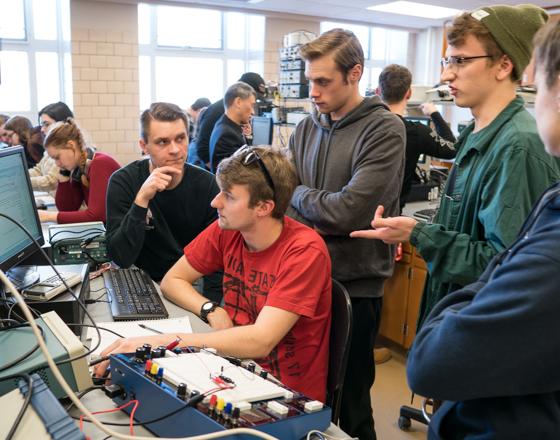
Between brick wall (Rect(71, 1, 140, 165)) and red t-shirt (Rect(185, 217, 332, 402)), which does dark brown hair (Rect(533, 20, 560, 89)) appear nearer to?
red t-shirt (Rect(185, 217, 332, 402))

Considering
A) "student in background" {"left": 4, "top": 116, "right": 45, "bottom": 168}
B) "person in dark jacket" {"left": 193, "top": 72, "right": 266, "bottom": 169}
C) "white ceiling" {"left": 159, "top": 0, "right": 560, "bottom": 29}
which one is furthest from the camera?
"white ceiling" {"left": 159, "top": 0, "right": 560, "bottom": 29}

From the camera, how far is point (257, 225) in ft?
5.06

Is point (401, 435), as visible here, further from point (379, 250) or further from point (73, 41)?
point (73, 41)

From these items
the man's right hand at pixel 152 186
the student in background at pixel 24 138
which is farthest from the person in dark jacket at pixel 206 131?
the man's right hand at pixel 152 186

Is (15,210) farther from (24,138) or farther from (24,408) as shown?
(24,138)

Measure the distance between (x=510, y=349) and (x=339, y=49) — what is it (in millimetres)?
1342

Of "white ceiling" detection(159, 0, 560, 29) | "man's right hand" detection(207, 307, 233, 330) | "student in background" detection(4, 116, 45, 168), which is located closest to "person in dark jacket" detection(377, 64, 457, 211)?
"man's right hand" detection(207, 307, 233, 330)

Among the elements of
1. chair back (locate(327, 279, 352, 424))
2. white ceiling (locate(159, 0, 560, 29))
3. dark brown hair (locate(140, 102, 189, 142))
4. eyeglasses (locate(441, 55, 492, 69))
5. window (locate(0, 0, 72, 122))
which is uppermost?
white ceiling (locate(159, 0, 560, 29))

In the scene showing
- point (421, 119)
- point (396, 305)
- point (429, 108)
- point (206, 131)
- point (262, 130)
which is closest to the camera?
point (396, 305)

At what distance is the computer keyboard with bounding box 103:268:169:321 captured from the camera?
5.28 ft

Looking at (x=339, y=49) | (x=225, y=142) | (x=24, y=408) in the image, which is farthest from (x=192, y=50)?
(x=24, y=408)

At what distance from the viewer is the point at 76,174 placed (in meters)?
2.86

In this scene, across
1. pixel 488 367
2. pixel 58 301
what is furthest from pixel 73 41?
pixel 488 367

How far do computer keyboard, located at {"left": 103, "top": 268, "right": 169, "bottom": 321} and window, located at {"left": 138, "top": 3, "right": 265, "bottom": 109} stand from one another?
5.25 metres
